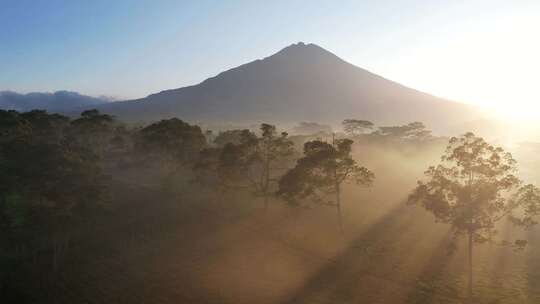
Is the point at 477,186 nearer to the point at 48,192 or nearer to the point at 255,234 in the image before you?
the point at 255,234

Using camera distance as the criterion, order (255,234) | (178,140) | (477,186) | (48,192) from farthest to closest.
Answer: (178,140), (255,234), (48,192), (477,186)

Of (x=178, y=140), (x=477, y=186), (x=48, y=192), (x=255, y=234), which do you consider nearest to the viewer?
(x=477, y=186)

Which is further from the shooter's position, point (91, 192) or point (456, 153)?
point (91, 192)

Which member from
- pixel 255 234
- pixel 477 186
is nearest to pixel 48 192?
pixel 255 234

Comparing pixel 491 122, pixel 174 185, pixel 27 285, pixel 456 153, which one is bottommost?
pixel 27 285

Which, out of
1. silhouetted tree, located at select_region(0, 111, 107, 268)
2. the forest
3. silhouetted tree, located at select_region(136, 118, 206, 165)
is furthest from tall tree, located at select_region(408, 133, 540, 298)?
silhouetted tree, located at select_region(136, 118, 206, 165)

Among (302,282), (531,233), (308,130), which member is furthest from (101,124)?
(308,130)

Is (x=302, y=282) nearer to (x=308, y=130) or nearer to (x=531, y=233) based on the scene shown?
(x=531, y=233)

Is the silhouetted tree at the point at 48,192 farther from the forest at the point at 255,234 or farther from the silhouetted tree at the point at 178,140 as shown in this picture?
the silhouetted tree at the point at 178,140
